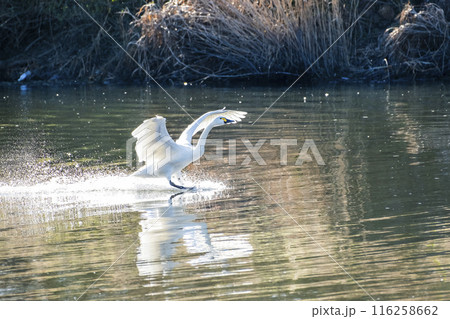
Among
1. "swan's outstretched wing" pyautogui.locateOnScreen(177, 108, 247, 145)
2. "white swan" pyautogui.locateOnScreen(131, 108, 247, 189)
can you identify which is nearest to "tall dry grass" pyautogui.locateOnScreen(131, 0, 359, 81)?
"swan's outstretched wing" pyautogui.locateOnScreen(177, 108, 247, 145)

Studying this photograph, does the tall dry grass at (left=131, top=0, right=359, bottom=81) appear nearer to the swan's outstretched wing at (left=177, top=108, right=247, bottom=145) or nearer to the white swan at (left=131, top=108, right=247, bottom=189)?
Result: the swan's outstretched wing at (left=177, top=108, right=247, bottom=145)

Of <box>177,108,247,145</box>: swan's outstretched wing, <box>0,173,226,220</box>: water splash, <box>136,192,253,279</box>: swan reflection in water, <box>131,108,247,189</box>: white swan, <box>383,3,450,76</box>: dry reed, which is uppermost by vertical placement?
<box>383,3,450,76</box>: dry reed

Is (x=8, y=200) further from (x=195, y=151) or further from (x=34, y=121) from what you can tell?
(x=34, y=121)

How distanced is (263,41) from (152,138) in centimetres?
1192

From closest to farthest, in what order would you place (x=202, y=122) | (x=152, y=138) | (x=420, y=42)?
A: (x=152, y=138), (x=202, y=122), (x=420, y=42)

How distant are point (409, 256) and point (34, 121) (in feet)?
36.1

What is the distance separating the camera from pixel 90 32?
25094 millimetres

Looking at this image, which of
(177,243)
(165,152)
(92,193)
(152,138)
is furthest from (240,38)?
(177,243)

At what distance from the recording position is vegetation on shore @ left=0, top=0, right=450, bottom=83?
20359 millimetres

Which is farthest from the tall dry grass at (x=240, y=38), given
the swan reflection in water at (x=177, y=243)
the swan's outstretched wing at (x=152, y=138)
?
the swan reflection in water at (x=177, y=243)

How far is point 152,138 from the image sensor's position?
31.1 feet

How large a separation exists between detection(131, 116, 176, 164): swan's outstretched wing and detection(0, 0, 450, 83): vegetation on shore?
11.1m

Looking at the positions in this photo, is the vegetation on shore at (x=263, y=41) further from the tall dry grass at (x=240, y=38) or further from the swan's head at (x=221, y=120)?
the swan's head at (x=221, y=120)

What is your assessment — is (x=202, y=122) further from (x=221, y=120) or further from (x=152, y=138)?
(x=152, y=138)
